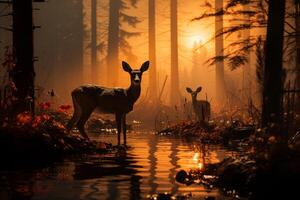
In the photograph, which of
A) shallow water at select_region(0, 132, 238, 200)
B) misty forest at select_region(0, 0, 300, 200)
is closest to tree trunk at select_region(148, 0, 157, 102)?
misty forest at select_region(0, 0, 300, 200)

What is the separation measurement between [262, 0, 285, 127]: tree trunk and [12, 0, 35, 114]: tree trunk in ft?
18.7

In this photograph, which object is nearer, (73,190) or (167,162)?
(73,190)

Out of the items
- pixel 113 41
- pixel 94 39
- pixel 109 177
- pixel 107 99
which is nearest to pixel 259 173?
pixel 109 177

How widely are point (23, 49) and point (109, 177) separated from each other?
6.33 metres

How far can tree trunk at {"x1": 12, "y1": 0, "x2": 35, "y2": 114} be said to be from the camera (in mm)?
15406

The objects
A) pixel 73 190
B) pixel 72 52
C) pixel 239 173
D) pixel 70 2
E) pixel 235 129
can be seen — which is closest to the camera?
pixel 73 190

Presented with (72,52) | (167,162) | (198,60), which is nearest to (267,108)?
(167,162)

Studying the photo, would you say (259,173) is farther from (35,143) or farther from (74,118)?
(74,118)

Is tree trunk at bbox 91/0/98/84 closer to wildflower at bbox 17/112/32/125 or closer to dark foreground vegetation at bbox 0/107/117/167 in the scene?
dark foreground vegetation at bbox 0/107/117/167

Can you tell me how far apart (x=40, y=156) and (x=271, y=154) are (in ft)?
19.3

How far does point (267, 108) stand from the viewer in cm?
1325

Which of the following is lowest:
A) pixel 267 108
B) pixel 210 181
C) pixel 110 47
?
pixel 210 181

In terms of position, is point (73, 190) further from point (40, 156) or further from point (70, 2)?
point (70, 2)

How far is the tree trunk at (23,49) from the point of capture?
50.5ft
